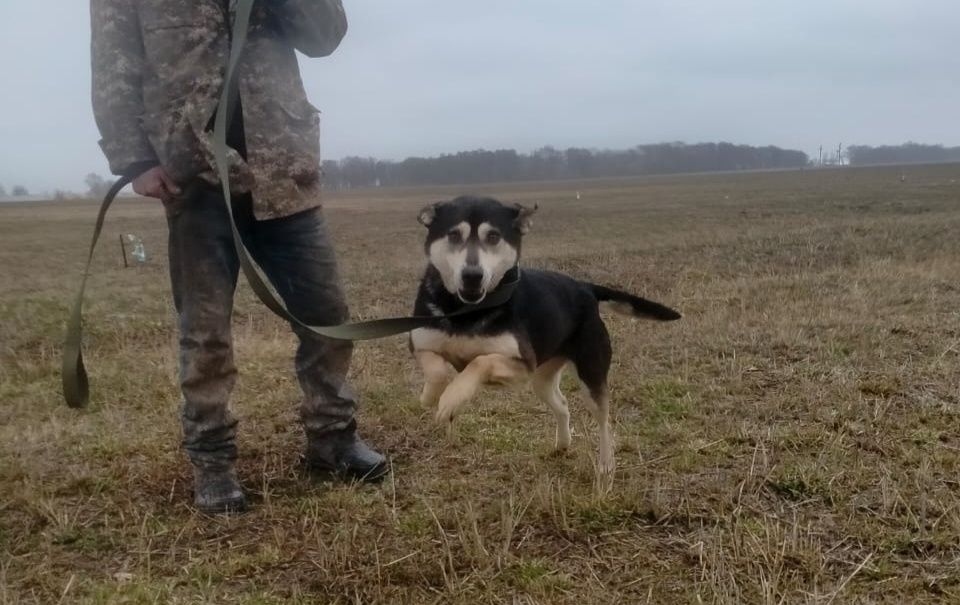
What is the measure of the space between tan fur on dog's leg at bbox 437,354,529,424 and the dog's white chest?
0.06 metres

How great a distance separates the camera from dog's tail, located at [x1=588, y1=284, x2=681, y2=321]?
5161mm

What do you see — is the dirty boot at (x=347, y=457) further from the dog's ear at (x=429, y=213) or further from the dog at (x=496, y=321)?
the dog's ear at (x=429, y=213)

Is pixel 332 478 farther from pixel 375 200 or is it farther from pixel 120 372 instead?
pixel 375 200

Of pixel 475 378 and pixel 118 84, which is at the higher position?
pixel 118 84

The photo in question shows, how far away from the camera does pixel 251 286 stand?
3461mm

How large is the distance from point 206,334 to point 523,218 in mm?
1834

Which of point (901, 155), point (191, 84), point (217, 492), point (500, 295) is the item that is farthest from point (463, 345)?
point (901, 155)

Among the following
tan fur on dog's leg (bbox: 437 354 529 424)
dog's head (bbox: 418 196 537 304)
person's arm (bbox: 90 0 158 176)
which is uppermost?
person's arm (bbox: 90 0 158 176)

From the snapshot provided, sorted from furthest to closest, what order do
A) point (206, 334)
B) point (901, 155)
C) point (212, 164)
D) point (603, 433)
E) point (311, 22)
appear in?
point (901, 155) → point (603, 433) → point (206, 334) → point (311, 22) → point (212, 164)

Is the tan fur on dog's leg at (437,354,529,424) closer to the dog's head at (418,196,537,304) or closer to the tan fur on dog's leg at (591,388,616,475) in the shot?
the dog's head at (418,196,537,304)

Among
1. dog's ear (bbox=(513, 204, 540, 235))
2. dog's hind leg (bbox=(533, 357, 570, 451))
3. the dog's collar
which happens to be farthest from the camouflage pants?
dog's hind leg (bbox=(533, 357, 570, 451))

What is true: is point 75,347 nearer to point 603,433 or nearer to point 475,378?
point 475,378

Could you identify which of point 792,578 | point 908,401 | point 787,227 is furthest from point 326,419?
point 787,227

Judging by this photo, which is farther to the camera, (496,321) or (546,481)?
(496,321)
